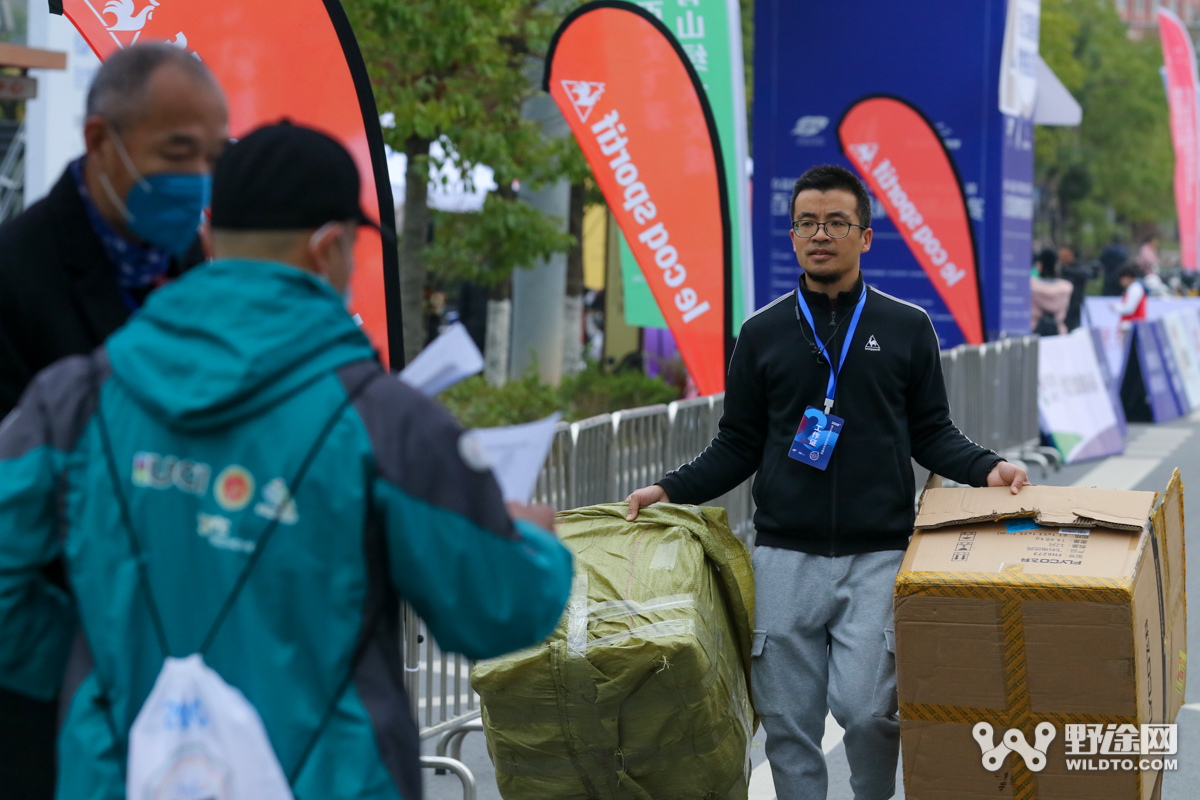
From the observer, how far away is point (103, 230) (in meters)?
2.38

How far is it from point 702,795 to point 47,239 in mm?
2357

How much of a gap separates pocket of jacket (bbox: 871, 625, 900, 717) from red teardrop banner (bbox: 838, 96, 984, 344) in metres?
8.12

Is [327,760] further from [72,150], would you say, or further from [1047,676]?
[72,150]

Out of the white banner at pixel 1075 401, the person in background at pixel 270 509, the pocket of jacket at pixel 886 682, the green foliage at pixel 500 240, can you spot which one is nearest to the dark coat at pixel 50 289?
the person in background at pixel 270 509

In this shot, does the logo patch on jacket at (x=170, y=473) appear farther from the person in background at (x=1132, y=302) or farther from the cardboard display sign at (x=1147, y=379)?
the person in background at (x=1132, y=302)

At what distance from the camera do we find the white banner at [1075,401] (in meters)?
13.6

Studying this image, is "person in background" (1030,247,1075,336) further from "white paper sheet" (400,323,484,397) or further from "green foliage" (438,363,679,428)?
"white paper sheet" (400,323,484,397)

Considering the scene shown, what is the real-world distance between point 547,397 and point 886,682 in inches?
392

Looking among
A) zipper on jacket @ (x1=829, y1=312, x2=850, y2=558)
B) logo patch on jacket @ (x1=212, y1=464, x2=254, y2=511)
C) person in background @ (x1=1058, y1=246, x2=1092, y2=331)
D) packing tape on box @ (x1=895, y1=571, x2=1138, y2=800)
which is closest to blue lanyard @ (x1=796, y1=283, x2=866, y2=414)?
zipper on jacket @ (x1=829, y1=312, x2=850, y2=558)

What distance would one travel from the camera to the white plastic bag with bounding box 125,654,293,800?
1.80 m

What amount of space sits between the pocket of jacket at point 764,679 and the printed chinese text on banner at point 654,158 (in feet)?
12.0

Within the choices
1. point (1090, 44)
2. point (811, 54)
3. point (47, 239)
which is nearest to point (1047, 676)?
point (47, 239)

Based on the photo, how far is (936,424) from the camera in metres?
4.14

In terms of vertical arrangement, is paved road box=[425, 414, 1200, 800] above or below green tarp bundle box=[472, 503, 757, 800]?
below
